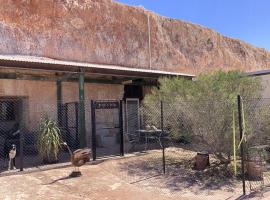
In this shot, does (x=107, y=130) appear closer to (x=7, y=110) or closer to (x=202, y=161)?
(x=7, y=110)

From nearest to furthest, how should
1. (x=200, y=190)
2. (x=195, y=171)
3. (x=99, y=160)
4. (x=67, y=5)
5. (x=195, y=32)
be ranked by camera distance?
(x=200, y=190), (x=195, y=171), (x=99, y=160), (x=67, y=5), (x=195, y=32)

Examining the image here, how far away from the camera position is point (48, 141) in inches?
395

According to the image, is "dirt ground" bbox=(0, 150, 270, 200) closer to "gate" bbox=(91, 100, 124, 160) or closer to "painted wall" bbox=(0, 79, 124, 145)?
"gate" bbox=(91, 100, 124, 160)

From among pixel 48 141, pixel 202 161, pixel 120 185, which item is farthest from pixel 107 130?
pixel 120 185

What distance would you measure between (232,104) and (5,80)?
794cm

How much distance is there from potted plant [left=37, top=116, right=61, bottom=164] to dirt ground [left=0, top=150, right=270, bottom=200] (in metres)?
0.84

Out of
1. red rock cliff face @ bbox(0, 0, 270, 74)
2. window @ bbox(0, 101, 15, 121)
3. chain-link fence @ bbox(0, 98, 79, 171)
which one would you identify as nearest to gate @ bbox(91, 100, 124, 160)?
chain-link fence @ bbox(0, 98, 79, 171)

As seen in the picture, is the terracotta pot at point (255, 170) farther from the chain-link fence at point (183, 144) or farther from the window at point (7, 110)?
the window at point (7, 110)

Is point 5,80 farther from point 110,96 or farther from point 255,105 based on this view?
point 255,105

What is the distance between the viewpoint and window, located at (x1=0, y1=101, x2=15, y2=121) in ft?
43.7

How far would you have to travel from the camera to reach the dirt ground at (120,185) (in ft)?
23.7

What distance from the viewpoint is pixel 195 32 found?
26.7 meters

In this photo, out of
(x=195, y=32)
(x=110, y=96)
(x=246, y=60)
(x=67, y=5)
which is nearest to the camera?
(x=110, y=96)

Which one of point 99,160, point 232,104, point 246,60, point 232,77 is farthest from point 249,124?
point 246,60
